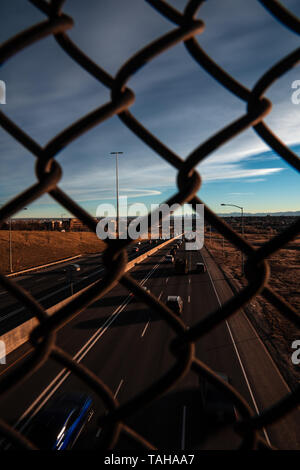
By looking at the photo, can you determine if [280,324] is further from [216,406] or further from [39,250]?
[39,250]

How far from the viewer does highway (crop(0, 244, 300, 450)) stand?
1053cm

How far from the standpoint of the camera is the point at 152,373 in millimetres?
14508

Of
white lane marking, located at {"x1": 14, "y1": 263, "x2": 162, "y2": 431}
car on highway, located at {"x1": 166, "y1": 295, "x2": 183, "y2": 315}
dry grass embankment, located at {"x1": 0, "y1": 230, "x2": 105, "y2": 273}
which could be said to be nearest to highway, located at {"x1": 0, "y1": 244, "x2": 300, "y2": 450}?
white lane marking, located at {"x1": 14, "y1": 263, "x2": 162, "y2": 431}

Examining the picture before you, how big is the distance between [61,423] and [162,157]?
38.6 ft

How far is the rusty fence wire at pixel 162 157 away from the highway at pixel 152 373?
4.85 metres

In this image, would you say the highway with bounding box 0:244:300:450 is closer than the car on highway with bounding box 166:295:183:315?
Yes

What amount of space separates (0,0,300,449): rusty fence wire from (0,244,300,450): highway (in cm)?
485

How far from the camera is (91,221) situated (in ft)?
3.42

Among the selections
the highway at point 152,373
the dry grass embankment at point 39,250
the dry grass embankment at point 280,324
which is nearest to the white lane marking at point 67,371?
the highway at point 152,373

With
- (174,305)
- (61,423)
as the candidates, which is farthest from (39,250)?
(61,423)

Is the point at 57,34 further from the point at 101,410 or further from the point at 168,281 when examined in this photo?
the point at 168,281

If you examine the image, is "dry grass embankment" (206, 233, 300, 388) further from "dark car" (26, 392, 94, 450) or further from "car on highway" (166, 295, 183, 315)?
"dark car" (26, 392, 94, 450)

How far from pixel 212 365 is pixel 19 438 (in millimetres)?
16132

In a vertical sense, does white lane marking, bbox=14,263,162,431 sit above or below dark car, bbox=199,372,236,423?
below
